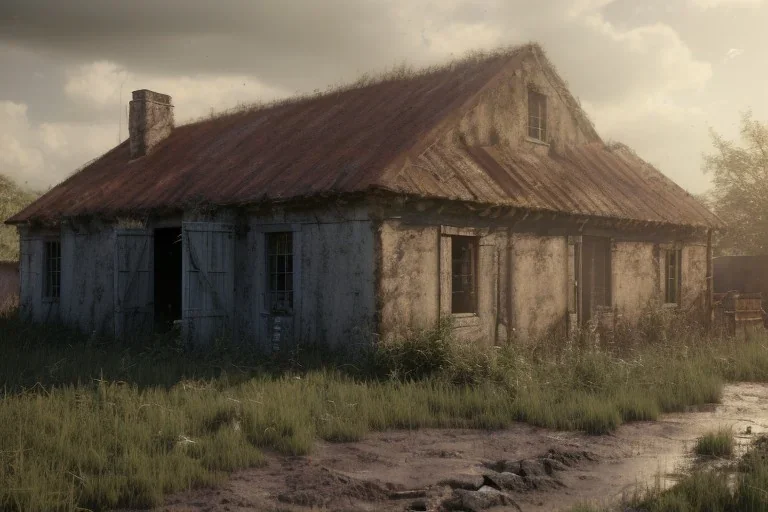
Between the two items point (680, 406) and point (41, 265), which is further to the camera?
point (41, 265)

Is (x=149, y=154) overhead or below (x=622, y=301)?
overhead

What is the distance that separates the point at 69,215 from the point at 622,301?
1188 centimetres

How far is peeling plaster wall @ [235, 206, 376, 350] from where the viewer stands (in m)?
10.8

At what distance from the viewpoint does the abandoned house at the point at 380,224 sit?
1109cm

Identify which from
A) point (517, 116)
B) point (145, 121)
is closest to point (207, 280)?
point (517, 116)

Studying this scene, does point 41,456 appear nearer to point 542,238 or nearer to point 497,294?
point 497,294

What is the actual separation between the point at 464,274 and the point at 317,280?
8.13ft

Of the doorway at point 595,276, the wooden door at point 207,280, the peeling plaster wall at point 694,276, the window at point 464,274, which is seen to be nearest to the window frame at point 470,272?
the window at point 464,274

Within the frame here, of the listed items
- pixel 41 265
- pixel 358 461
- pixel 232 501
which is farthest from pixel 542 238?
pixel 41 265

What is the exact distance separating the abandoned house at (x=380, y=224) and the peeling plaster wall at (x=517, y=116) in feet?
0.14

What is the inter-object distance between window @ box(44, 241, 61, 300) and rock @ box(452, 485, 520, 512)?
14.3m

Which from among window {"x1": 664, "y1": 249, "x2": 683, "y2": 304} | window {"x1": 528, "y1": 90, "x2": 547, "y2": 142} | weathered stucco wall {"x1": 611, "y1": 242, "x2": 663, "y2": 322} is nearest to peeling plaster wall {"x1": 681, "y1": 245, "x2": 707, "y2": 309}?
window {"x1": 664, "y1": 249, "x2": 683, "y2": 304}

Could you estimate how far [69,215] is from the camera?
1571cm

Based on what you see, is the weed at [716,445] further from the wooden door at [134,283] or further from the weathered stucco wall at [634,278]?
the wooden door at [134,283]
